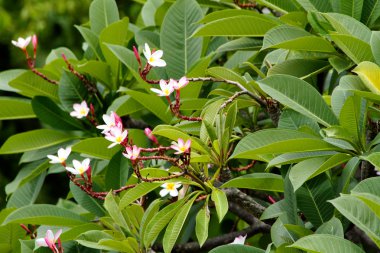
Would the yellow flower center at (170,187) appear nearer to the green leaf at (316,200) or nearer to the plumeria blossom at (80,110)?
the green leaf at (316,200)

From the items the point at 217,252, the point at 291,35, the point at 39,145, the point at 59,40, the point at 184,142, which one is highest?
the point at 291,35

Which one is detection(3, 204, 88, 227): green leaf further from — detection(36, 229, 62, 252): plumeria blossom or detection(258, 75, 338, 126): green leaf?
detection(258, 75, 338, 126): green leaf

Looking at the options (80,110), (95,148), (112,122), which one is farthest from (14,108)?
(112,122)

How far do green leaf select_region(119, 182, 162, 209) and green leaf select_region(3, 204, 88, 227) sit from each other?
0.23m

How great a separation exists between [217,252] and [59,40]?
5.46 meters

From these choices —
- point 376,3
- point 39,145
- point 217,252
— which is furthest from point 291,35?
point 39,145

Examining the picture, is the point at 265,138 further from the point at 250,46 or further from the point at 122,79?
the point at 122,79

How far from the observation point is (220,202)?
1175 mm

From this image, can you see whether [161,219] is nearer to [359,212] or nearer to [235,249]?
[235,249]

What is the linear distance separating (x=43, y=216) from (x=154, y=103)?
314 mm

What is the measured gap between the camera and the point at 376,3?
1372 millimetres

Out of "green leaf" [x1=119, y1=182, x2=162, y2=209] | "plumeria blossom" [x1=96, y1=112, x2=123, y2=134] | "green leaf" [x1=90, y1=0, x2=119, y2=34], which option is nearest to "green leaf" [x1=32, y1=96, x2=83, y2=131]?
"green leaf" [x1=90, y1=0, x2=119, y2=34]

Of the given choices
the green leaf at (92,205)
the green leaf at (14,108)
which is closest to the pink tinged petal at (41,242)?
the green leaf at (92,205)

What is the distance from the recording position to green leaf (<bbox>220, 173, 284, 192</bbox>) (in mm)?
1238
